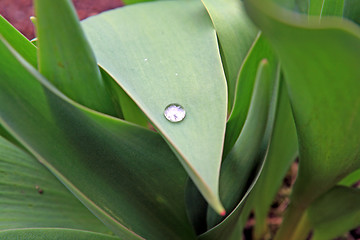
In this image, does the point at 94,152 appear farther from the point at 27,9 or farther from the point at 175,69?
the point at 27,9

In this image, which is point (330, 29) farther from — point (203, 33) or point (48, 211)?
point (48, 211)

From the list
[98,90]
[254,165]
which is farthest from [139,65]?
[254,165]

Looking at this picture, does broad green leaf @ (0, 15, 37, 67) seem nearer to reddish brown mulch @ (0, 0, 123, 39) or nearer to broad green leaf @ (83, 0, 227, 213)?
broad green leaf @ (83, 0, 227, 213)

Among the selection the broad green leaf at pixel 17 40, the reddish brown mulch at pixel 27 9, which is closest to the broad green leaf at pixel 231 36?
the broad green leaf at pixel 17 40

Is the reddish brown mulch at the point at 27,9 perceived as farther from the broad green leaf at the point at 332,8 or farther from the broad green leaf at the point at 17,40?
the broad green leaf at the point at 332,8

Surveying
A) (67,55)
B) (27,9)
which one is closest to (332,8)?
(67,55)

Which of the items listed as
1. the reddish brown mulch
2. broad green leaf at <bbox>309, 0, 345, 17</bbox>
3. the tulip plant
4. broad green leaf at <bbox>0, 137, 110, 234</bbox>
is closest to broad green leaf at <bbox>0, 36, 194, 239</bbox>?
the tulip plant

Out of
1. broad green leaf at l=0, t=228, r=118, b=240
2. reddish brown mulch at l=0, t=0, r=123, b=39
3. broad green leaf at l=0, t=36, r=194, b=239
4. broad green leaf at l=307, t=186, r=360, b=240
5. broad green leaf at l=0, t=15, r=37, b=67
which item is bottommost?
broad green leaf at l=307, t=186, r=360, b=240
